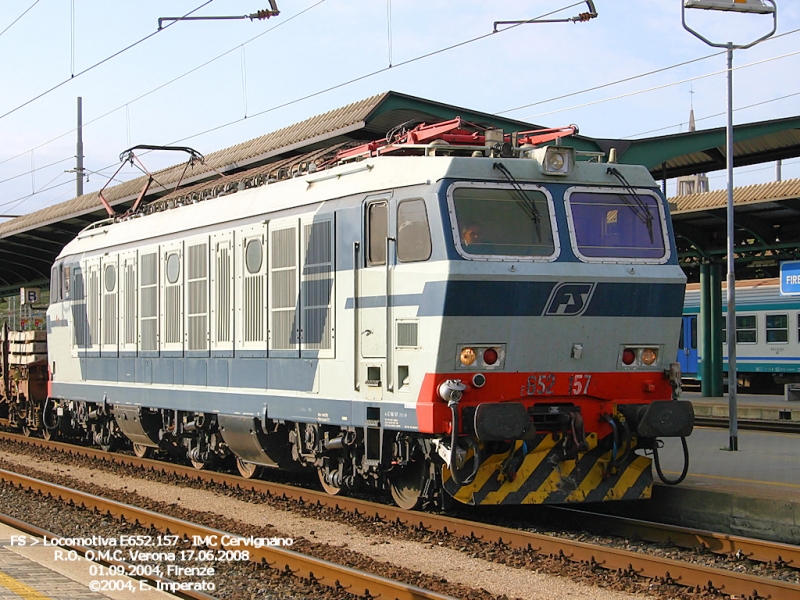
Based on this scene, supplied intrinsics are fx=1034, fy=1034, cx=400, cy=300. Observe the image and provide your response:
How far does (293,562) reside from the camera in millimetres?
8750

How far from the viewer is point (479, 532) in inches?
390

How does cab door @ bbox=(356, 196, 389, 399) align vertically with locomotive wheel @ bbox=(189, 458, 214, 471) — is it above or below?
above

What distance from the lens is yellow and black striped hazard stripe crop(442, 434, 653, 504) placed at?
1007cm

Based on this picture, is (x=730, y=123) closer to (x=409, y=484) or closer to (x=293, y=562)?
(x=409, y=484)

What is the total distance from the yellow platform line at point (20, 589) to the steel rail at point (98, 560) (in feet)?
2.94

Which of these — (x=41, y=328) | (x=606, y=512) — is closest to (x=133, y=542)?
(x=606, y=512)

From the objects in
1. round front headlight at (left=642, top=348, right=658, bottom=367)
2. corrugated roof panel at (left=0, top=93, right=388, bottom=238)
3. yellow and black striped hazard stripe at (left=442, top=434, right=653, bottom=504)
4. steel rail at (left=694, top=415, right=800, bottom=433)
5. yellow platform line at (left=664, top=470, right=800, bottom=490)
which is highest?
corrugated roof panel at (left=0, top=93, right=388, bottom=238)

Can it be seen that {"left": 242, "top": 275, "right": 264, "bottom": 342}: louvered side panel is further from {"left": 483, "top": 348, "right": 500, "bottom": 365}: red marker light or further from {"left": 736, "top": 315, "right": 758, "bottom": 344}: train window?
{"left": 736, "top": 315, "right": 758, "bottom": 344}: train window

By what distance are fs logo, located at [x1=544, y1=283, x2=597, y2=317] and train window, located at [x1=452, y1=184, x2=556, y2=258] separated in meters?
0.37

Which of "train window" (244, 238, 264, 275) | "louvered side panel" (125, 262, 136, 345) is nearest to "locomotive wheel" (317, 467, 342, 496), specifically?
"train window" (244, 238, 264, 275)

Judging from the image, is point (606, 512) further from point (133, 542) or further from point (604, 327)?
point (133, 542)

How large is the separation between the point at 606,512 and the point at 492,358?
108 inches

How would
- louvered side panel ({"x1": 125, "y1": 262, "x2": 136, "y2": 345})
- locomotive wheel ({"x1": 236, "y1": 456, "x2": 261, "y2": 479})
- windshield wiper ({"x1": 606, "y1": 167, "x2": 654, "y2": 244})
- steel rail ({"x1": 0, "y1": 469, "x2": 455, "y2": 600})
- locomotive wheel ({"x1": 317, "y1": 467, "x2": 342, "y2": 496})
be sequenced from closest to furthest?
steel rail ({"x1": 0, "y1": 469, "x2": 455, "y2": 600}) → windshield wiper ({"x1": 606, "y1": 167, "x2": 654, "y2": 244}) → locomotive wheel ({"x1": 317, "y1": 467, "x2": 342, "y2": 496}) → locomotive wheel ({"x1": 236, "y1": 456, "x2": 261, "y2": 479}) → louvered side panel ({"x1": 125, "y1": 262, "x2": 136, "y2": 345})

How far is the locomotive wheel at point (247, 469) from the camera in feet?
47.6
